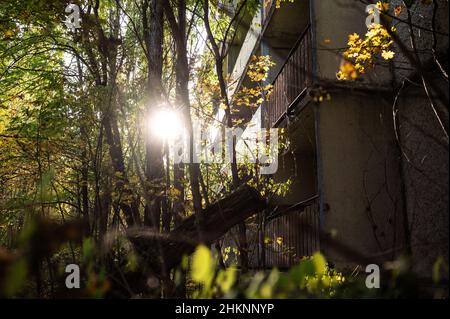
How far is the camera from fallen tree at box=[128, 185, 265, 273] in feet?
16.2

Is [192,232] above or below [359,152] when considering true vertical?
below

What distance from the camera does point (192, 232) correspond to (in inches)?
202

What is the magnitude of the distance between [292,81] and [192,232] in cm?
486

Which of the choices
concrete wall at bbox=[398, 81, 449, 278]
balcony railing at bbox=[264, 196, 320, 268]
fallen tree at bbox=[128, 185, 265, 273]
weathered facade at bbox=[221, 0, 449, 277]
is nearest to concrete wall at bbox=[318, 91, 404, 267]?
weathered facade at bbox=[221, 0, 449, 277]

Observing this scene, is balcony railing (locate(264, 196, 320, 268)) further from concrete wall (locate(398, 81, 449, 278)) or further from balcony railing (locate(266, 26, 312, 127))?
balcony railing (locate(266, 26, 312, 127))

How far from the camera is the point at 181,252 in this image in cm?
505

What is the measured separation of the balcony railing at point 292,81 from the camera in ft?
26.5

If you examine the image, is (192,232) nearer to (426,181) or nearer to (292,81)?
(426,181)

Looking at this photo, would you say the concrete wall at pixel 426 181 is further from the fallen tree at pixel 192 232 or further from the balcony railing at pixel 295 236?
the fallen tree at pixel 192 232

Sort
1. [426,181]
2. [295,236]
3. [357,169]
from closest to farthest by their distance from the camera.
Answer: [426,181] → [357,169] → [295,236]

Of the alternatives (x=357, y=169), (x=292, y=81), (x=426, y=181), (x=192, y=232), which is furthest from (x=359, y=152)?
(x=192, y=232)

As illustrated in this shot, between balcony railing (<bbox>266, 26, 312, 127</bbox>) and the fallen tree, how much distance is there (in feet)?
8.65

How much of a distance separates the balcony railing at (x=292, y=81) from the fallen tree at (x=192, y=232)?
2.64m
